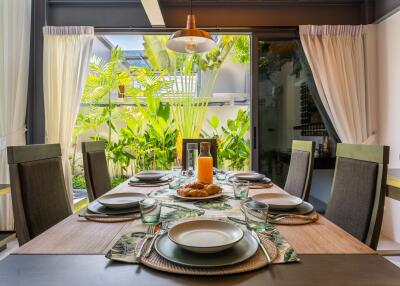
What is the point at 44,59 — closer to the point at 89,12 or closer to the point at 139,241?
the point at 89,12

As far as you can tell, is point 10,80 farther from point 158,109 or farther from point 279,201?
point 279,201

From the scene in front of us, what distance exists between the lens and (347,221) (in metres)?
1.29

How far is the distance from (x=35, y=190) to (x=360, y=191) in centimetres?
144

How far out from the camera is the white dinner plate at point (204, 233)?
0.78 metres

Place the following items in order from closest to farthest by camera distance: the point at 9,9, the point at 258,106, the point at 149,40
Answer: the point at 9,9 → the point at 258,106 → the point at 149,40

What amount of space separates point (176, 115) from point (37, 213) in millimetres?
2891

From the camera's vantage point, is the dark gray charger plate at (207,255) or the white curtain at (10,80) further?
the white curtain at (10,80)

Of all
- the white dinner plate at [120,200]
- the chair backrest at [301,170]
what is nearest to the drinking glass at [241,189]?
the white dinner plate at [120,200]

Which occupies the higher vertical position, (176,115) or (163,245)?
(176,115)

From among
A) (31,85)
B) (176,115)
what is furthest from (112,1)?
(176,115)

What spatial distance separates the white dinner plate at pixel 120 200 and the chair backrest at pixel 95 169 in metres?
0.61

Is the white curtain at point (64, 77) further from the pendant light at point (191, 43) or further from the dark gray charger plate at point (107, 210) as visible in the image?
the dark gray charger plate at point (107, 210)

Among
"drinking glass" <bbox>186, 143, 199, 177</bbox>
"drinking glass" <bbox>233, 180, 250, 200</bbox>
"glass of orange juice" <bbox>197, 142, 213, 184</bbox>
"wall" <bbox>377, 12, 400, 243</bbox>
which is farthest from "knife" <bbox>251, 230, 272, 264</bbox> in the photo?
"wall" <bbox>377, 12, 400, 243</bbox>

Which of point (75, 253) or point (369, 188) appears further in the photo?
point (369, 188)
